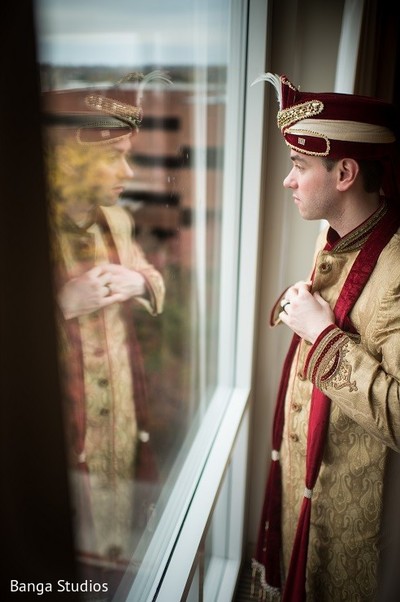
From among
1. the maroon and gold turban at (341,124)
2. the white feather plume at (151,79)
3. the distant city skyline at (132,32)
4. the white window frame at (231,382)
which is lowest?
the white window frame at (231,382)

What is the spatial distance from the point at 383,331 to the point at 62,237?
678 mm

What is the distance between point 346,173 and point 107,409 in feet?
2.39

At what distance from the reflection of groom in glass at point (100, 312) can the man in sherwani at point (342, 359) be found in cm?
37

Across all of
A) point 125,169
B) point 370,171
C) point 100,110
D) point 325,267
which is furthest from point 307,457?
point 100,110

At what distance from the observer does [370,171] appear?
1.07 meters

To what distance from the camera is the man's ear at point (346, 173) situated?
1.04 metres

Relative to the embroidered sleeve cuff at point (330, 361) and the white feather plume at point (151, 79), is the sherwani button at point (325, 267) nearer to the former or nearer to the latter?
the embroidered sleeve cuff at point (330, 361)

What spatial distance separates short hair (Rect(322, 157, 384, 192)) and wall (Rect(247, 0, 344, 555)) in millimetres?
542

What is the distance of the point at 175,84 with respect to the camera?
121 centimetres

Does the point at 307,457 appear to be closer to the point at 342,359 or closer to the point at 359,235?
the point at 342,359

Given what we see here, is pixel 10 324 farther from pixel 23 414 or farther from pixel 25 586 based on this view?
pixel 25 586

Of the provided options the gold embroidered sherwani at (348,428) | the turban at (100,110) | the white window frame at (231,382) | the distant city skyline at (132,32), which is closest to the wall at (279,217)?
the white window frame at (231,382)

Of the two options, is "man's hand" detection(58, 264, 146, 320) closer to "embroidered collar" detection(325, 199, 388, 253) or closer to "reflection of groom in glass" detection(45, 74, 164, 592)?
"reflection of groom in glass" detection(45, 74, 164, 592)

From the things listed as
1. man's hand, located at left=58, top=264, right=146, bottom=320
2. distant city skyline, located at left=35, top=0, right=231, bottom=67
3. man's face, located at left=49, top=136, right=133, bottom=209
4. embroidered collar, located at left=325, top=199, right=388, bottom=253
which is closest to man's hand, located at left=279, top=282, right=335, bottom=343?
embroidered collar, located at left=325, top=199, right=388, bottom=253
